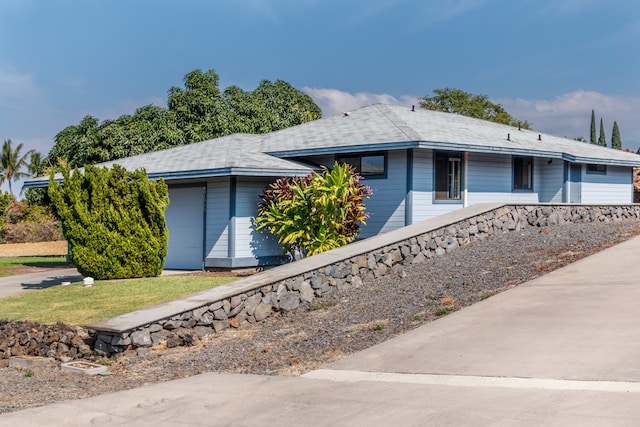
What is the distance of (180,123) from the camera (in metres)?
41.0

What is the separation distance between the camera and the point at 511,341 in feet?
27.8

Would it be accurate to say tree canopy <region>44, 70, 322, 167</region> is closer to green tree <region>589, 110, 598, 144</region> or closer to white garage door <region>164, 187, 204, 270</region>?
white garage door <region>164, 187, 204, 270</region>

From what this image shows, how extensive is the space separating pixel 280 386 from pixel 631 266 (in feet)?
25.6

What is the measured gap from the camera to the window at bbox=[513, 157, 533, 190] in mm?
23156

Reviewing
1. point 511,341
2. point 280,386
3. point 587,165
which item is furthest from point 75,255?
point 587,165

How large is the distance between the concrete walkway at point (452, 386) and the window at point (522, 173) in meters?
13.7

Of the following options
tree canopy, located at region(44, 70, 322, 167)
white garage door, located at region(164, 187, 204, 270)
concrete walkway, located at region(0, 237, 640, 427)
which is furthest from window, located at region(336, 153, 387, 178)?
tree canopy, located at region(44, 70, 322, 167)

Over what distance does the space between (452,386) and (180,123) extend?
1423 inches

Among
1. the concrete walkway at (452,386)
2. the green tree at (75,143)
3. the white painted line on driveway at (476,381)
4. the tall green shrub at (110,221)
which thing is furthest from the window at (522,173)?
the green tree at (75,143)

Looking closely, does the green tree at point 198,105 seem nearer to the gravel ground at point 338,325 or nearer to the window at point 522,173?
the window at point 522,173

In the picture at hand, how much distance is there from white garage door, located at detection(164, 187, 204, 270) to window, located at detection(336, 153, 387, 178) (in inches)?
181

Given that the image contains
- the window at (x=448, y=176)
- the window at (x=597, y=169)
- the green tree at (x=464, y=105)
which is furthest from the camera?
the green tree at (x=464, y=105)

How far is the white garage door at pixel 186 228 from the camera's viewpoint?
20.1 metres

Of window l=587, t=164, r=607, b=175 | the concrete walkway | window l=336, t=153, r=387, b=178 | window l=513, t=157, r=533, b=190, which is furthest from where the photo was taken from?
Answer: window l=587, t=164, r=607, b=175
